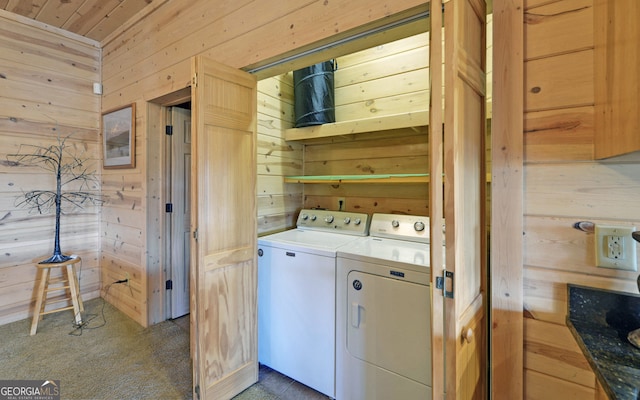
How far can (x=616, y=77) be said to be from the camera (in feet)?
2.44

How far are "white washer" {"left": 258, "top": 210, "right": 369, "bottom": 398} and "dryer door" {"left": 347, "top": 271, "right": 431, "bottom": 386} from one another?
0.16 meters

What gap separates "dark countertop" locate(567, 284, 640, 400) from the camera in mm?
615

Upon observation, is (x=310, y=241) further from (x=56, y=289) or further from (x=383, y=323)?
(x=56, y=289)

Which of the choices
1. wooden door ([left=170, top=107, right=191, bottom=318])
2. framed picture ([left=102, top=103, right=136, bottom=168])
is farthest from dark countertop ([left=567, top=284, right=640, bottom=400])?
framed picture ([left=102, top=103, right=136, bottom=168])

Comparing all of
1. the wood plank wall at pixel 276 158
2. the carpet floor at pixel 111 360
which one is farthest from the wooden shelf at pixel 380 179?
the carpet floor at pixel 111 360

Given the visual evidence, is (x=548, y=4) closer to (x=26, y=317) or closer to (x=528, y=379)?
(x=528, y=379)

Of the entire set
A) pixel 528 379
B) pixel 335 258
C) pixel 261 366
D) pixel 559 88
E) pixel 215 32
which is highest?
pixel 215 32

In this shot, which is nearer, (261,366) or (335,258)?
(335,258)

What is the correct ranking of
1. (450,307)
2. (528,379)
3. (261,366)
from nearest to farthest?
(450,307) < (528,379) < (261,366)

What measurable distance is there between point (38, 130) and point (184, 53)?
1.81m

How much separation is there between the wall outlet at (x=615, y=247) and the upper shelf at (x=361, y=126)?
1222 millimetres

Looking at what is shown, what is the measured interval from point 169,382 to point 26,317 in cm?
199

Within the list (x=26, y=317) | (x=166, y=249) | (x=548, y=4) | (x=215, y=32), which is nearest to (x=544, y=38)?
(x=548, y=4)

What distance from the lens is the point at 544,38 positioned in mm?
964
